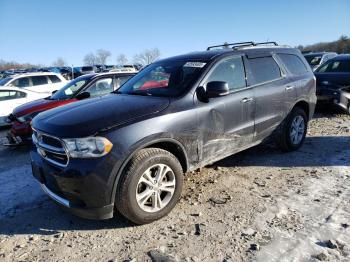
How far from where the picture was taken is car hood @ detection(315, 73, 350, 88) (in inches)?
333

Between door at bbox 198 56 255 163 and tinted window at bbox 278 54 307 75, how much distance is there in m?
1.24

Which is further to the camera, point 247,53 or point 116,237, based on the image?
point 247,53

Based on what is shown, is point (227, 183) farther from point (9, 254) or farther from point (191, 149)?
point (9, 254)

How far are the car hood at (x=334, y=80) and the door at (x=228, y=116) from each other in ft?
16.3

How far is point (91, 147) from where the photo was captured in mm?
3125

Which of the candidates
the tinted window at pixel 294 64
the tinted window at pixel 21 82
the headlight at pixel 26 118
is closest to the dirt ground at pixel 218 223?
the tinted window at pixel 294 64

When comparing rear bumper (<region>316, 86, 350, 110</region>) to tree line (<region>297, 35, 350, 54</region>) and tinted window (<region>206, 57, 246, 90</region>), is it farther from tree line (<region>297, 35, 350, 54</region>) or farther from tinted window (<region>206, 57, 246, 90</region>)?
tree line (<region>297, 35, 350, 54</region>)

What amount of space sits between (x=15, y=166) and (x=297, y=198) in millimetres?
4634

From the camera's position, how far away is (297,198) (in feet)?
13.0

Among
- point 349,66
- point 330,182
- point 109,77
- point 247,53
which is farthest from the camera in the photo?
point 349,66

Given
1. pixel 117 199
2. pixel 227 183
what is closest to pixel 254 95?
pixel 227 183

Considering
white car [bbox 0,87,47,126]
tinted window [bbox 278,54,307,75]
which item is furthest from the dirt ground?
white car [bbox 0,87,47,126]

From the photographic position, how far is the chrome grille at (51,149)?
3250 mm

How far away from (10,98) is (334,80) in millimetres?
9561
